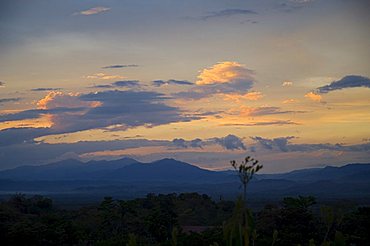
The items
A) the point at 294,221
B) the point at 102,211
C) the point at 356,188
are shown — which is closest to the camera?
the point at 294,221

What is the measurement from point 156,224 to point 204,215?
1719 centimetres

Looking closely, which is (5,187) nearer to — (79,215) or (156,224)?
(79,215)

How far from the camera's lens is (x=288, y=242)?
1080 inches

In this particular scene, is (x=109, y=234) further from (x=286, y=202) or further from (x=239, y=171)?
→ (x=239, y=171)

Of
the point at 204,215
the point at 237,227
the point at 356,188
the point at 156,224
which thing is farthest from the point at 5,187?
the point at 237,227

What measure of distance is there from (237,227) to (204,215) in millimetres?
44517

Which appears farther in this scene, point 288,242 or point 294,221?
point 294,221

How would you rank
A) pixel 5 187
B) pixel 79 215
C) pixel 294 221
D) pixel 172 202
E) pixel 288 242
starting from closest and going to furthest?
pixel 288 242 < pixel 294 221 < pixel 79 215 < pixel 172 202 < pixel 5 187

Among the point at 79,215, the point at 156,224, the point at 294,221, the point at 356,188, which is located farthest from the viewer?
the point at 356,188

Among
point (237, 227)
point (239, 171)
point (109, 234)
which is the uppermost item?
point (239, 171)

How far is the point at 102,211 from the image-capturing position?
42625 mm

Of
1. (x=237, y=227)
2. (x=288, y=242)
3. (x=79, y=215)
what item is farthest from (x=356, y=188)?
(x=237, y=227)

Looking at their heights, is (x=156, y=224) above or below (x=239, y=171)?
below

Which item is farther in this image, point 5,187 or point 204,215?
point 5,187
